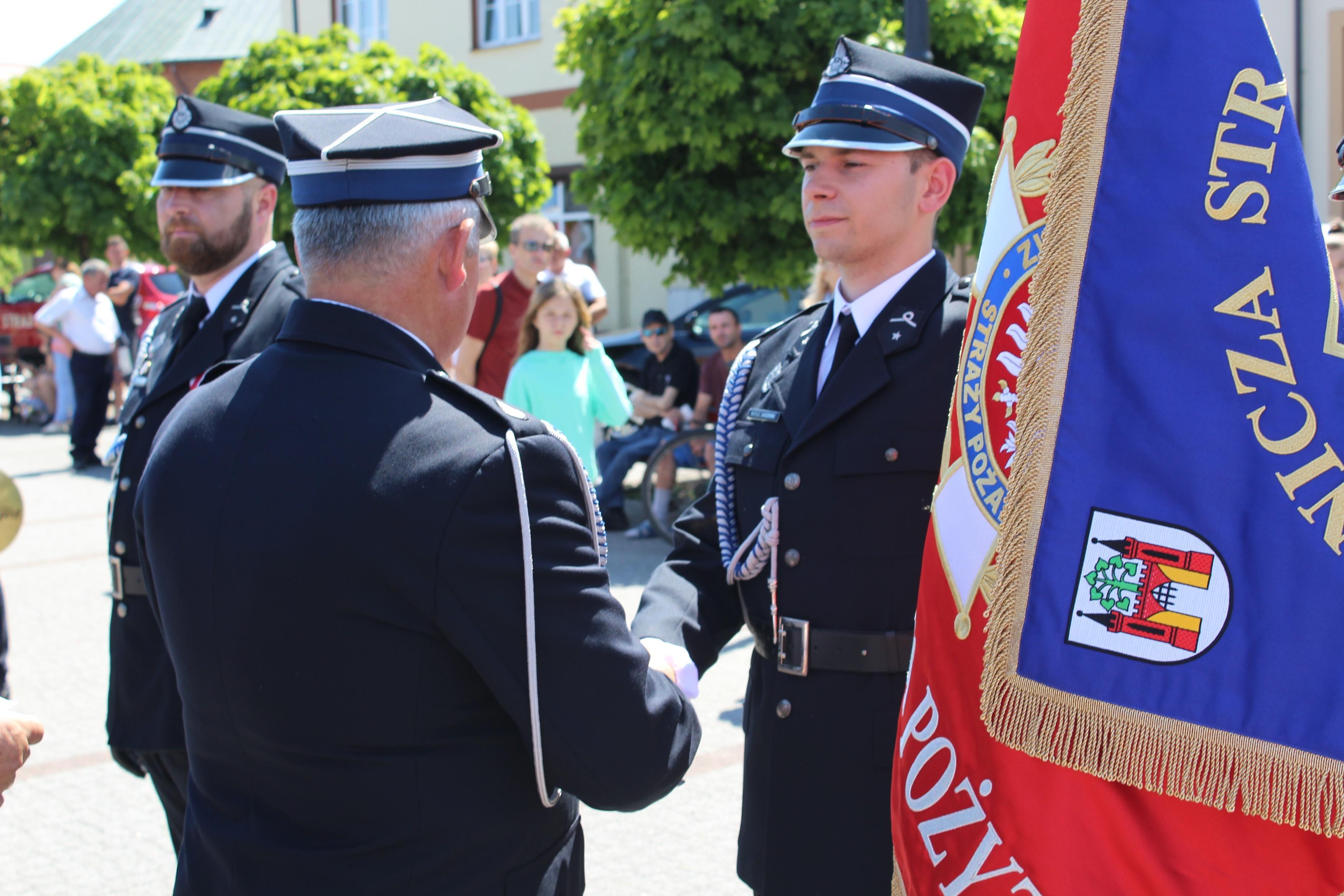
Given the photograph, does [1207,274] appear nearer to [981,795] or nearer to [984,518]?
[984,518]

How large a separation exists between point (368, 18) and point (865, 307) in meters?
19.9

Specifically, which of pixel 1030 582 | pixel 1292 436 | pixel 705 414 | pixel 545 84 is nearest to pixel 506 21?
pixel 545 84

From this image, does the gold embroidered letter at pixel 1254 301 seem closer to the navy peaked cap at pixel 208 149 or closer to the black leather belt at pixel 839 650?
the black leather belt at pixel 839 650

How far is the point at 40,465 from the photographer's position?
38.8 feet

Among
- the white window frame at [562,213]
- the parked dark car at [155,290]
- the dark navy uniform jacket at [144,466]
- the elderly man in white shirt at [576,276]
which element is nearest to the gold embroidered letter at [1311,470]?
the dark navy uniform jacket at [144,466]

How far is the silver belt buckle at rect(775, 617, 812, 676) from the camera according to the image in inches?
87.0

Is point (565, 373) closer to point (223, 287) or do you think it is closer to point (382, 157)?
point (223, 287)

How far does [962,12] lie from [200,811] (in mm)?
7055

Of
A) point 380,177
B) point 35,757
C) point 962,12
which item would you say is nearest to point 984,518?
point 380,177

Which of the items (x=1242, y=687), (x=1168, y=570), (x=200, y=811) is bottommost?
(x=200, y=811)

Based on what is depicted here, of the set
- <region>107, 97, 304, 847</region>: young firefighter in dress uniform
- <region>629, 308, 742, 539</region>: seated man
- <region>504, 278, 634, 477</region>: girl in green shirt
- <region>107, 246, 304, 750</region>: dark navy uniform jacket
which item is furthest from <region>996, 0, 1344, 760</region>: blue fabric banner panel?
<region>629, 308, 742, 539</region>: seated man

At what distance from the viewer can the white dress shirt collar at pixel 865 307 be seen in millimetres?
2314

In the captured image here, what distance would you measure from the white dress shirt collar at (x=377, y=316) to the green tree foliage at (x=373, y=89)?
8.93 m

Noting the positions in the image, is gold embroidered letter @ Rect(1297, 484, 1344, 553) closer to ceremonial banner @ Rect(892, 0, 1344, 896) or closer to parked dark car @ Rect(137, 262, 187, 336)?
ceremonial banner @ Rect(892, 0, 1344, 896)
